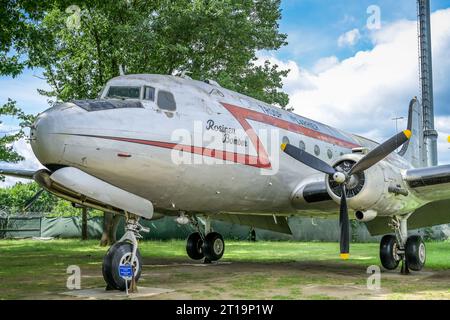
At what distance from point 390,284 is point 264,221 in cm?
651

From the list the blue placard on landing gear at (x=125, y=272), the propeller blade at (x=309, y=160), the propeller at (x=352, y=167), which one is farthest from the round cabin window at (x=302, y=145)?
the blue placard on landing gear at (x=125, y=272)

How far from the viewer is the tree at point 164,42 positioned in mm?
20672

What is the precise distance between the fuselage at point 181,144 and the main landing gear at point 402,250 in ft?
7.59

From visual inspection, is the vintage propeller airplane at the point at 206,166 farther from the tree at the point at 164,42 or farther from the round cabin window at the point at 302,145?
the tree at the point at 164,42

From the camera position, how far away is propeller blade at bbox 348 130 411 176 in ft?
33.8

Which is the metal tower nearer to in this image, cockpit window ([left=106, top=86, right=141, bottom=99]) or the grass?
the grass

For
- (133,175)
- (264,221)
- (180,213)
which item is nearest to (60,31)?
(264,221)

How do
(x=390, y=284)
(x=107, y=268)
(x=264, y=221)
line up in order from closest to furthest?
1. (x=107, y=268)
2. (x=390, y=284)
3. (x=264, y=221)

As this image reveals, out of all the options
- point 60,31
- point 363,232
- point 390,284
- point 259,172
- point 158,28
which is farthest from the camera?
point 363,232

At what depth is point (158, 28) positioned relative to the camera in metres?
21.1

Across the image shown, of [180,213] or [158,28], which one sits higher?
[158,28]

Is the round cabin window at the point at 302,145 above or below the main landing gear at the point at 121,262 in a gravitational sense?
above

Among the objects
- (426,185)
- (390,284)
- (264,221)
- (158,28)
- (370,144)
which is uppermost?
(158,28)
